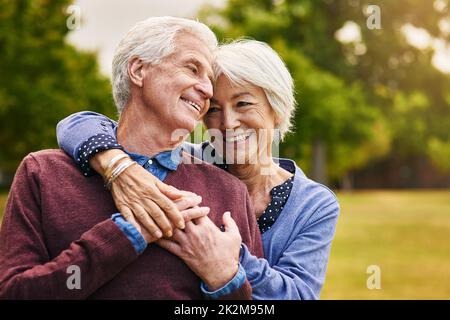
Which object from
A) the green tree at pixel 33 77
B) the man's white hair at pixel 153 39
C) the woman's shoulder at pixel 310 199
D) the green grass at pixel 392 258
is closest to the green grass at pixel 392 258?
the green grass at pixel 392 258

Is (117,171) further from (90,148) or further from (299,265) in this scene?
(299,265)

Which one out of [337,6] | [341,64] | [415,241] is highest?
[337,6]

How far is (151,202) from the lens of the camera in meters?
2.21

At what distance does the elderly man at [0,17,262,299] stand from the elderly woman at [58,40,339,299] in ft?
0.23

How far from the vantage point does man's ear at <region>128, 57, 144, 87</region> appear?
251 cm

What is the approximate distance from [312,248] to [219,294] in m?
0.57

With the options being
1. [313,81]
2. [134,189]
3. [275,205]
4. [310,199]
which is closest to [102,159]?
[134,189]

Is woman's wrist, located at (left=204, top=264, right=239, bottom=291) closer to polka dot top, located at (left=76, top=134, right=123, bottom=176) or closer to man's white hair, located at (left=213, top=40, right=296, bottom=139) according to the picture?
polka dot top, located at (left=76, top=134, right=123, bottom=176)

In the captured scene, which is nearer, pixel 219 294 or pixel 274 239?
pixel 219 294

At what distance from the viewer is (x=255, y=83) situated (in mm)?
2762

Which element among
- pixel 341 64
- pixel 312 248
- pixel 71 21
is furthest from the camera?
pixel 341 64

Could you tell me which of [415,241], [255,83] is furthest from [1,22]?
[255,83]
